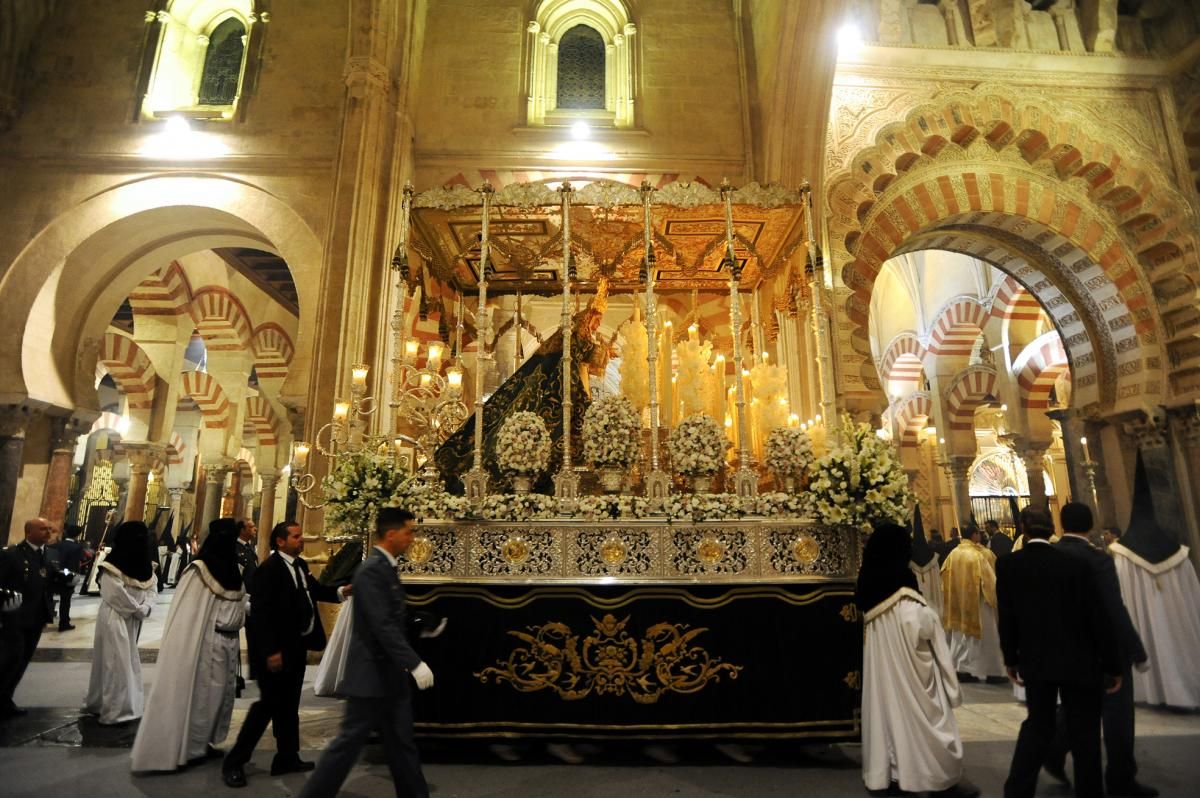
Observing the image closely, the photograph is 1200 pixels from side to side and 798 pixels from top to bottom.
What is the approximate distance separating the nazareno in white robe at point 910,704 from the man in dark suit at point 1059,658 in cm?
31

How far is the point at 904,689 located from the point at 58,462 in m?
10.3

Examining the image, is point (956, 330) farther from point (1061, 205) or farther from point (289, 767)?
point (289, 767)

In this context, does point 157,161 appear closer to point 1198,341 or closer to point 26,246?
point 26,246

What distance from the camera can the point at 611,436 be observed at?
4141 millimetres

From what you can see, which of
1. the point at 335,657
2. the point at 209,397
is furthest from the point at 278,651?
the point at 209,397

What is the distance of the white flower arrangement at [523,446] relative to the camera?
4.11 meters

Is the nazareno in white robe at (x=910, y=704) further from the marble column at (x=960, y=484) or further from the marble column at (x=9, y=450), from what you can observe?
the marble column at (x=960, y=484)

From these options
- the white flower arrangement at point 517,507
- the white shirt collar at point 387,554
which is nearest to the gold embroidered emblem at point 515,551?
the white flower arrangement at point 517,507

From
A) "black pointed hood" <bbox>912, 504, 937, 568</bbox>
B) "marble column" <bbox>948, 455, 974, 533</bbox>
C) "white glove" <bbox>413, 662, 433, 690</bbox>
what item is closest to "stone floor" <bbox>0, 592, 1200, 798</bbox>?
"white glove" <bbox>413, 662, 433, 690</bbox>

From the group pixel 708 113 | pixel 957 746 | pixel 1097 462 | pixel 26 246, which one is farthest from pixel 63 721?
pixel 1097 462

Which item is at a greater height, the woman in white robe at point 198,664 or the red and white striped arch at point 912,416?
the red and white striped arch at point 912,416

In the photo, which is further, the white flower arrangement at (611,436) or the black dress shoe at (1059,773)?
the white flower arrangement at (611,436)

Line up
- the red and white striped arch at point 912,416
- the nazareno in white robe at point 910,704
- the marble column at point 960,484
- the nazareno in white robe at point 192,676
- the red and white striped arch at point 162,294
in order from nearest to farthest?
the nazareno in white robe at point 910,704 < the nazareno in white robe at point 192,676 < the red and white striped arch at point 162,294 < the marble column at point 960,484 < the red and white striped arch at point 912,416

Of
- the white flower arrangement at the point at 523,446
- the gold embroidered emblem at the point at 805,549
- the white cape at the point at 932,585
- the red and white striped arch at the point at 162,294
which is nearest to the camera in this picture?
the gold embroidered emblem at the point at 805,549
